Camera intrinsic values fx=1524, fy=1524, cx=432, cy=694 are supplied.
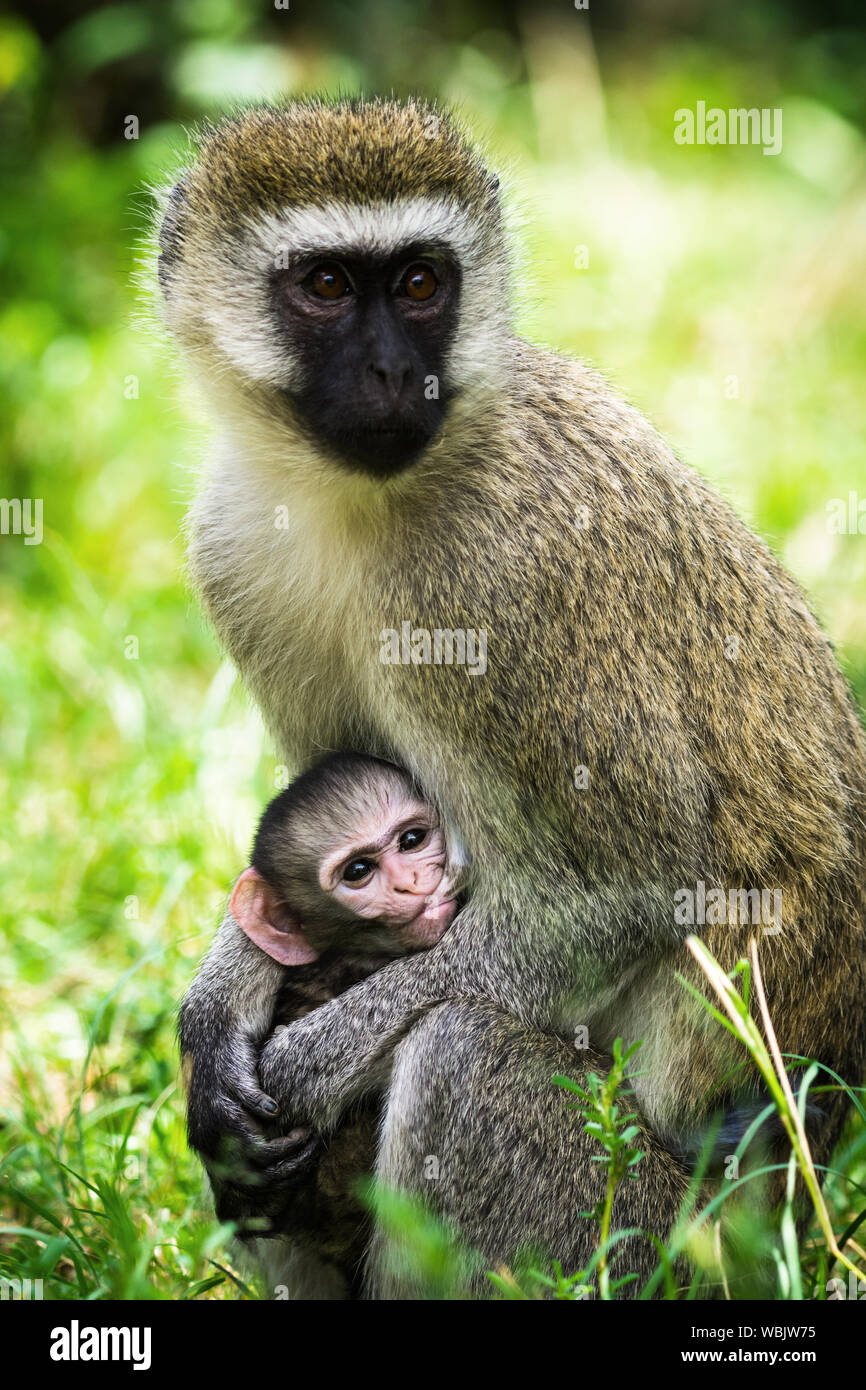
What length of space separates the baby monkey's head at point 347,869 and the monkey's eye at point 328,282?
4.92ft

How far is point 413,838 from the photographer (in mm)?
4953

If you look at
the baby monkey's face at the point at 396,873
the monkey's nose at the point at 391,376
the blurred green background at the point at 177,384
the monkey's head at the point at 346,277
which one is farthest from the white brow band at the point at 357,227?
the baby monkey's face at the point at 396,873

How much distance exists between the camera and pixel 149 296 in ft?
18.2

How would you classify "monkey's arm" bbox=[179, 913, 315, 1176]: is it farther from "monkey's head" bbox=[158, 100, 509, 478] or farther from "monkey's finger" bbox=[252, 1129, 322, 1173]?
"monkey's head" bbox=[158, 100, 509, 478]

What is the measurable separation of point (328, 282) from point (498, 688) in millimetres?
1383

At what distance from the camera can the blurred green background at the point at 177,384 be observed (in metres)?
5.90

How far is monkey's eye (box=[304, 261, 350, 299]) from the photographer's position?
4770mm

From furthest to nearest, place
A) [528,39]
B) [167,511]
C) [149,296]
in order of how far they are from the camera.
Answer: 1. [528,39]
2. [167,511]
3. [149,296]

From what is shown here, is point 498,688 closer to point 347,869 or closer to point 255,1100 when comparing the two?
point 347,869

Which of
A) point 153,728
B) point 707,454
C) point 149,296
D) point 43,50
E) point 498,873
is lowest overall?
point 498,873

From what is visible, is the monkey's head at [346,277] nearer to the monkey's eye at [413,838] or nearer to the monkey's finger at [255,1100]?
the monkey's eye at [413,838]

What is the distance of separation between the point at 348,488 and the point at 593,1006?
1.83m

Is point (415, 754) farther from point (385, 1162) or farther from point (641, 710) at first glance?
point (385, 1162)

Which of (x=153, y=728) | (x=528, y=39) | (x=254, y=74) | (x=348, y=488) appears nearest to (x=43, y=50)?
(x=254, y=74)
